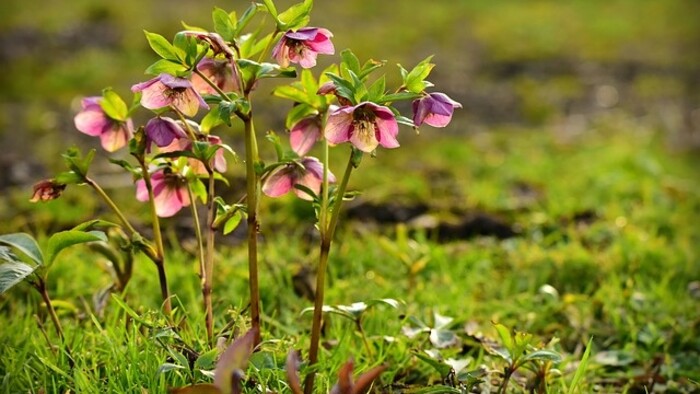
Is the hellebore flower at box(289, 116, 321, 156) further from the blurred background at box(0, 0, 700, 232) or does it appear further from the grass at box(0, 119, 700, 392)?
the blurred background at box(0, 0, 700, 232)

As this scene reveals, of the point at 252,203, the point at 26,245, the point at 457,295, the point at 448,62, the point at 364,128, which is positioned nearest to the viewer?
the point at 364,128

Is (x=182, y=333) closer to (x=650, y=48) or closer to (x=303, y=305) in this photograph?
(x=303, y=305)

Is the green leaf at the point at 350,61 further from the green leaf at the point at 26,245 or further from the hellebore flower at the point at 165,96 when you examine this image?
the green leaf at the point at 26,245

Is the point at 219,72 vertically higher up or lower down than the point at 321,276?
higher up

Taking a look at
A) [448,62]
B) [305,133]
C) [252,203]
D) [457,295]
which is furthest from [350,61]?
[448,62]

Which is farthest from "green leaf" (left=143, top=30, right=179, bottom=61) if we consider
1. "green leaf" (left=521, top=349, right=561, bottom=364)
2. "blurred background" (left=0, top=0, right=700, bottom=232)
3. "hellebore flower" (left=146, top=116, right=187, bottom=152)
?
"blurred background" (left=0, top=0, right=700, bottom=232)

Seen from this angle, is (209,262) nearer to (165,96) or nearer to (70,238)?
(70,238)

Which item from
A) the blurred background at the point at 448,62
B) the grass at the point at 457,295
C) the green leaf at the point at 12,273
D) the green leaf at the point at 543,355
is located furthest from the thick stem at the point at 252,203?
the blurred background at the point at 448,62

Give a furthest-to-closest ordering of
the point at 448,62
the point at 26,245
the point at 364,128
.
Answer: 1. the point at 448,62
2. the point at 26,245
3. the point at 364,128
